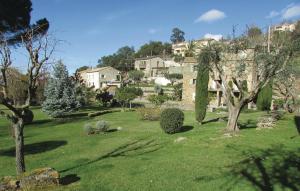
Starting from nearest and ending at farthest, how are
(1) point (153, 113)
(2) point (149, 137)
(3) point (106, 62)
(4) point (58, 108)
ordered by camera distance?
(2) point (149, 137), (1) point (153, 113), (4) point (58, 108), (3) point (106, 62)

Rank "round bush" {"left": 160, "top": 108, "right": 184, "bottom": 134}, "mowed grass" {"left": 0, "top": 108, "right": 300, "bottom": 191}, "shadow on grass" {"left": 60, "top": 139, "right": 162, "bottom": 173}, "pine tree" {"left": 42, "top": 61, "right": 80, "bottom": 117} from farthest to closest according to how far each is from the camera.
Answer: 1. "pine tree" {"left": 42, "top": 61, "right": 80, "bottom": 117}
2. "round bush" {"left": 160, "top": 108, "right": 184, "bottom": 134}
3. "shadow on grass" {"left": 60, "top": 139, "right": 162, "bottom": 173}
4. "mowed grass" {"left": 0, "top": 108, "right": 300, "bottom": 191}

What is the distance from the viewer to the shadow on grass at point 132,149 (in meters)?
16.5

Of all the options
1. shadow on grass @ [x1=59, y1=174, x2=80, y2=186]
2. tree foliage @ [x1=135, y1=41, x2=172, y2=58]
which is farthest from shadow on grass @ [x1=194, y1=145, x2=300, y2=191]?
tree foliage @ [x1=135, y1=41, x2=172, y2=58]

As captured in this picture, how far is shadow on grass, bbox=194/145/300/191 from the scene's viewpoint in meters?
9.95

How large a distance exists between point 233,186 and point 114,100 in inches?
1778

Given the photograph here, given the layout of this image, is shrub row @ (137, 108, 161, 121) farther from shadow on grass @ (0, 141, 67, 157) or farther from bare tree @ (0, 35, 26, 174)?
bare tree @ (0, 35, 26, 174)

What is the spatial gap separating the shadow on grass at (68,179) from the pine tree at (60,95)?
2610 centimetres

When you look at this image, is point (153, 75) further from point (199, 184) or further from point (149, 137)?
point (199, 184)

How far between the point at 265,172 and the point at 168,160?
4.22 m

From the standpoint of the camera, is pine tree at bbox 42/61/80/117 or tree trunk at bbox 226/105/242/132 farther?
pine tree at bbox 42/61/80/117

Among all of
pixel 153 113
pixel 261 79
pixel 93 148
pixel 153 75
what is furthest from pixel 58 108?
pixel 153 75

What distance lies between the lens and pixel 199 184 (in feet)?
34.4

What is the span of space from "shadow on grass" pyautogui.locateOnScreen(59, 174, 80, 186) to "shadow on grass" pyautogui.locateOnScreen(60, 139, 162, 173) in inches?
73.5

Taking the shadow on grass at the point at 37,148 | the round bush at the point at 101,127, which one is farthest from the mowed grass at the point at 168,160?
the round bush at the point at 101,127
